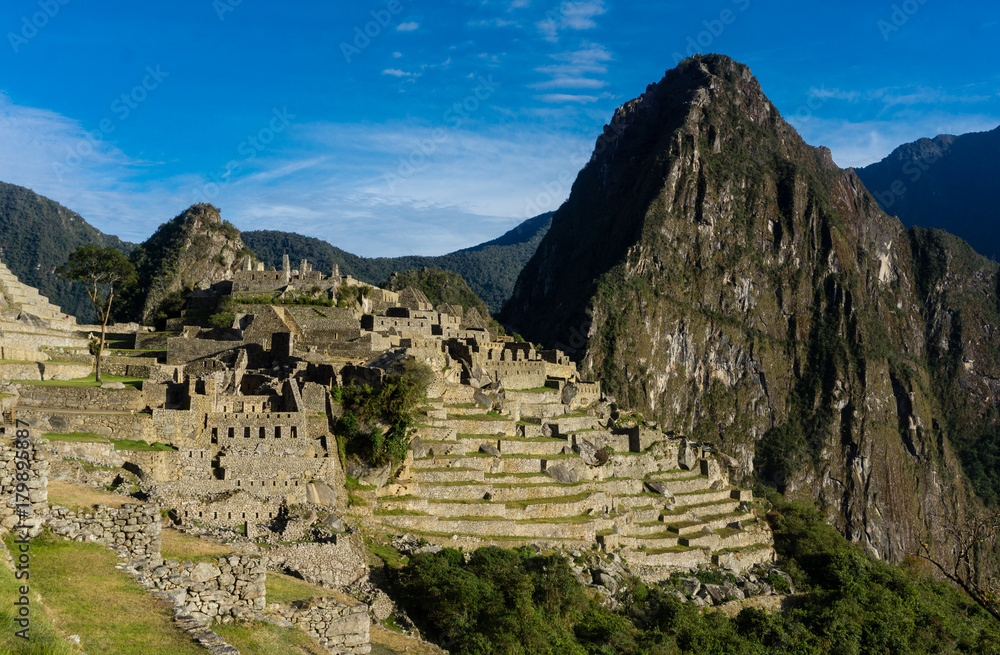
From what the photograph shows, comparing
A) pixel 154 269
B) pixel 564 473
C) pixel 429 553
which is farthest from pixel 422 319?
pixel 154 269

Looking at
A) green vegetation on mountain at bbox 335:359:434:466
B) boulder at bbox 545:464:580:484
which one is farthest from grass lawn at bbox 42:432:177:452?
boulder at bbox 545:464:580:484

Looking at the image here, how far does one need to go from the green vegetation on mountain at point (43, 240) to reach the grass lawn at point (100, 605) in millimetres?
87701

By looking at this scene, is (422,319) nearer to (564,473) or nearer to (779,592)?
(564,473)

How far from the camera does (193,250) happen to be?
89.2 m

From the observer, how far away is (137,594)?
1073cm

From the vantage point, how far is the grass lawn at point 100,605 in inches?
372

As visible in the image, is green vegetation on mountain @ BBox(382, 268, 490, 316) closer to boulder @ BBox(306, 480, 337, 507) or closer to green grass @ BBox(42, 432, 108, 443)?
boulder @ BBox(306, 480, 337, 507)

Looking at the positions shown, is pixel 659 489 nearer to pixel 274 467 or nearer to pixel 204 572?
pixel 274 467

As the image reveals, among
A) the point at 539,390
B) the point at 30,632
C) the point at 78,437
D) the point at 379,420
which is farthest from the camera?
the point at 539,390

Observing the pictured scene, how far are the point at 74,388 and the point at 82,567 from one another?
Result: 1412 centimetres

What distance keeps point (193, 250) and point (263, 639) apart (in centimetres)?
8552

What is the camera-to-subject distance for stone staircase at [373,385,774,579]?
1208 inches

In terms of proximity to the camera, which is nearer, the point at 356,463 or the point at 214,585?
the point at 214,585

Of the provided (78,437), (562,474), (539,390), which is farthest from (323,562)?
(539,390)
